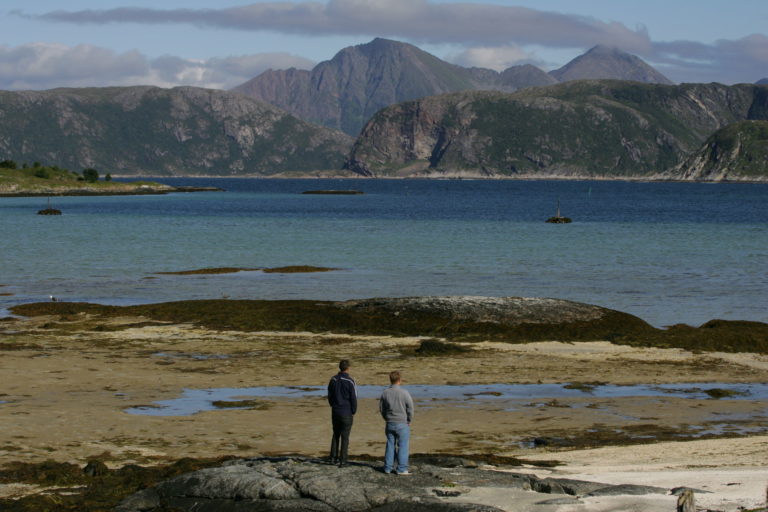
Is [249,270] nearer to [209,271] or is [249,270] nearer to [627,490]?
[209,271]

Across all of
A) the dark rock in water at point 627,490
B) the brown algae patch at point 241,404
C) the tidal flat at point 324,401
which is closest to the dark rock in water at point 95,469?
the tidal flat at point 324,401

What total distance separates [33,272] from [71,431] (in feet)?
150

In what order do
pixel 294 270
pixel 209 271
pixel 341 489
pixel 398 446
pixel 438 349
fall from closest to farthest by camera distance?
pixel 341 489
pixel 398 446
pixel 438 349
pixel 209 271
pixel 294 270

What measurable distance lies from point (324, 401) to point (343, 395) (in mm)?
8786

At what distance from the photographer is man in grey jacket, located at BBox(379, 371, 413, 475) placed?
18062 mm

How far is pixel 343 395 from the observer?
19125mm

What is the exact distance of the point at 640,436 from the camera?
23.8m

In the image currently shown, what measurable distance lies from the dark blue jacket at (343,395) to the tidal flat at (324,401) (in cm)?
254

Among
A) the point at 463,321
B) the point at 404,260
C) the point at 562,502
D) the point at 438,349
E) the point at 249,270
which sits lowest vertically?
the point at 249,270

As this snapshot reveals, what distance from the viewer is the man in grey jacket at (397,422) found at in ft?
59.3

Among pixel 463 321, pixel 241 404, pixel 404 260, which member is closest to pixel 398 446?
pixel 241 404

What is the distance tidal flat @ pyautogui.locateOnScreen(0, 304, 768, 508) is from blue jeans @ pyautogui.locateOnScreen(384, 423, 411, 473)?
3353 mm

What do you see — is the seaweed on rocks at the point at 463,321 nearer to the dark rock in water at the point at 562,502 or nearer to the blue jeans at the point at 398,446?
the blue jeans at the point at 398,446

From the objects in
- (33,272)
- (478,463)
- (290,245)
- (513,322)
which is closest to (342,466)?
(478,463)
